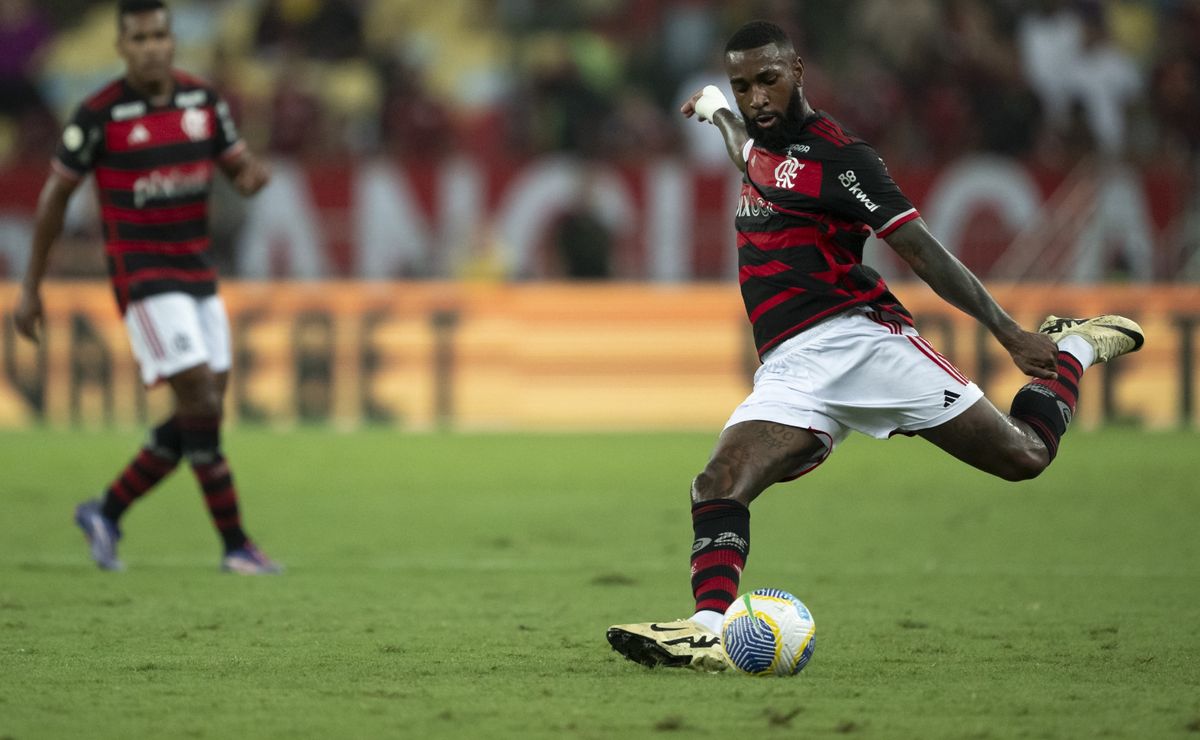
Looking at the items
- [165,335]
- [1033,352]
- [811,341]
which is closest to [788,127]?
[811,341]

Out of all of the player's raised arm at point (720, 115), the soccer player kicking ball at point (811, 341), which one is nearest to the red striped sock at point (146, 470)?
the player's raised arm at point (720, 115)

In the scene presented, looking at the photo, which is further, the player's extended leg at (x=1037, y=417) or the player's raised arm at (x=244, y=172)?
the player's raised arm at (x=244, y=172)

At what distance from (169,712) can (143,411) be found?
11.7 meters

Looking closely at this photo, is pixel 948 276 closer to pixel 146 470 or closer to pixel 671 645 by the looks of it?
pixel 671 645

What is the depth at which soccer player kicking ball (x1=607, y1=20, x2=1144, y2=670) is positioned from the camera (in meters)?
5.63

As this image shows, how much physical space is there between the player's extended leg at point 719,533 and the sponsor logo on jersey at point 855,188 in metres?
0.77

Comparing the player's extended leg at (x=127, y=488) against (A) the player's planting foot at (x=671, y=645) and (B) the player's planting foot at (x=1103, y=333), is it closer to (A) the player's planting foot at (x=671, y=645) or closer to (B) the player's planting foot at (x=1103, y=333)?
(A) the player's planting foot at (x=671, y=645)

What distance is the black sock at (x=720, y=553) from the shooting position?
Result: 569cm

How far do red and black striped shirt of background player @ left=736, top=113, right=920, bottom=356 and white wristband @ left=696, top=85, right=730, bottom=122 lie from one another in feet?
3.10

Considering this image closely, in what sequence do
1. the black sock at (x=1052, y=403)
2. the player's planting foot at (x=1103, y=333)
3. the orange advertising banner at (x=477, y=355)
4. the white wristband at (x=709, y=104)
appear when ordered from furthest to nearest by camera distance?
the orange advertising banner at (x=477, y=355), the white wristband at (x=709, y=104), the player's planting foot at (x=1103, y=333), the black sock at (x=1052, y=403)

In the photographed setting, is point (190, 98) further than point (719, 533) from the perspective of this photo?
Yes

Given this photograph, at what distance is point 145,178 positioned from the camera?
8.07 metres

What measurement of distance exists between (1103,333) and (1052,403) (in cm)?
48

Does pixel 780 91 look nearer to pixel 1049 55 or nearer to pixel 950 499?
pixel 950 499
